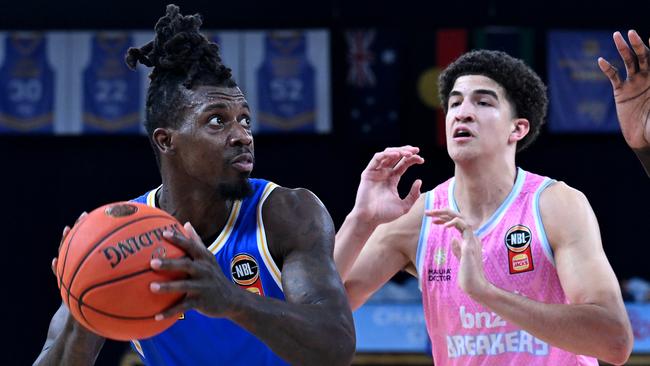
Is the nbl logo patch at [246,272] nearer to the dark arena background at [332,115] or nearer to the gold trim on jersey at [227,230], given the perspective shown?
the gold trim on jersey at [227,230]

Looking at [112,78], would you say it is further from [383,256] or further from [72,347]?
[72,347]

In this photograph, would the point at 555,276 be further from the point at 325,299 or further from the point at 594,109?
the point at 594,109

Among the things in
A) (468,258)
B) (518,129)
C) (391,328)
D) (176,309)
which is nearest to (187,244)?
(176,309)

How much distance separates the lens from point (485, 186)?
435cm

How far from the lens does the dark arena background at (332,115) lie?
11.3 metres

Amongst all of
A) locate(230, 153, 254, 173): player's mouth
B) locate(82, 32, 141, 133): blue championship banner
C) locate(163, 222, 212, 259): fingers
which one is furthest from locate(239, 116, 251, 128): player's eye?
locate(82, 32, 141, 133): blue championship banner

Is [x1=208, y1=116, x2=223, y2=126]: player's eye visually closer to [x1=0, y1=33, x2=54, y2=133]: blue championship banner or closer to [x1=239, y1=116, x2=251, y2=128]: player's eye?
[x1=239, y1=116, x2=251, y2=128]: player's eye

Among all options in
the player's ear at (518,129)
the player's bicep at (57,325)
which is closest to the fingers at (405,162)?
the player's ear at (518,129)

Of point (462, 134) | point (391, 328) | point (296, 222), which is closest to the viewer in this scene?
point (296, 222)

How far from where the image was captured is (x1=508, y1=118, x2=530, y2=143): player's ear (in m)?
4.46

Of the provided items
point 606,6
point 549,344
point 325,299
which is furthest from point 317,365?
point 606,6

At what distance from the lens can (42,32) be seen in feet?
36.7

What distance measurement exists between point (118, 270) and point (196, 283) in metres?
0.27

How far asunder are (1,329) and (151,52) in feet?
28.4
